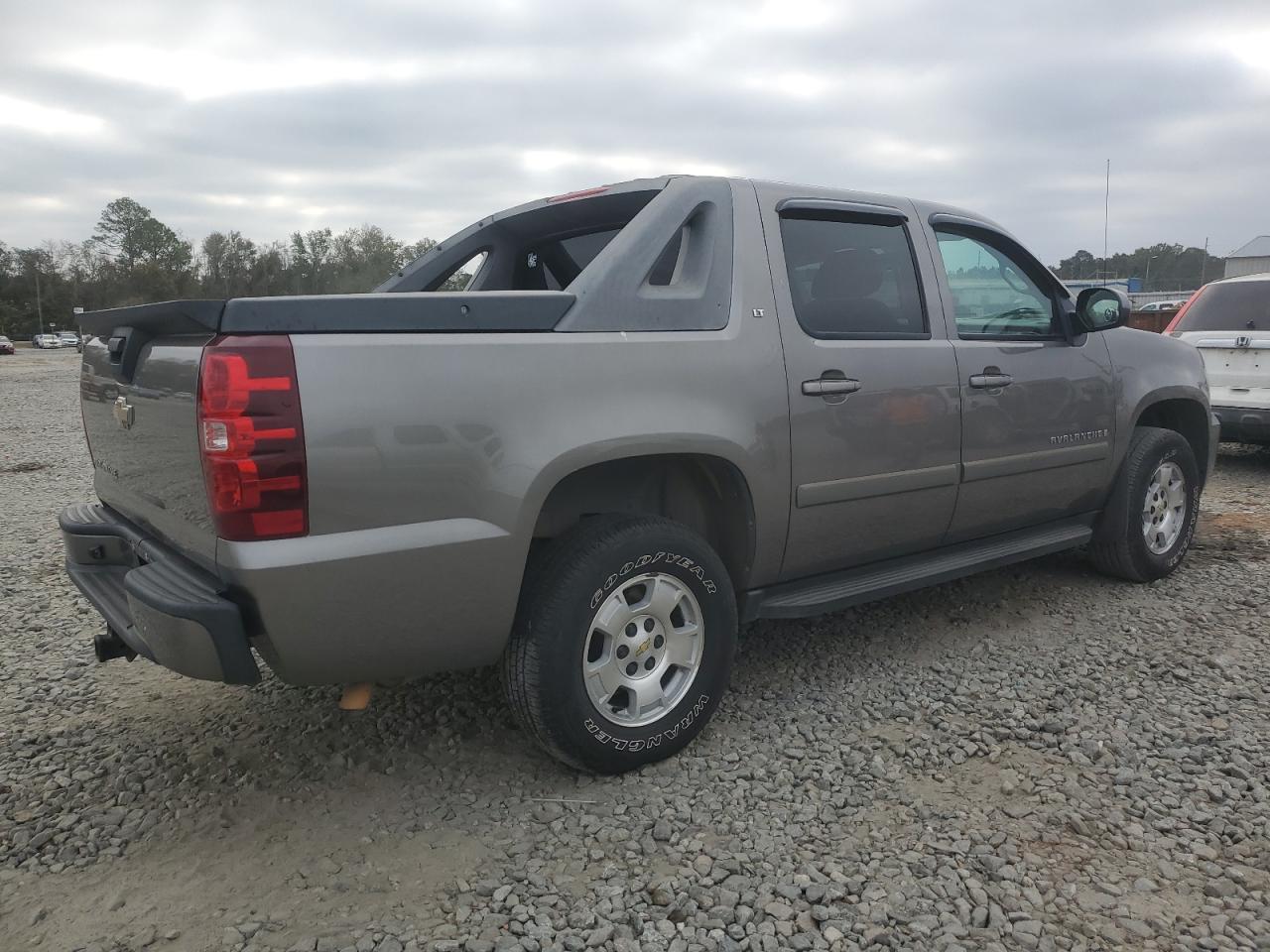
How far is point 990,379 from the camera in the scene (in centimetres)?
375

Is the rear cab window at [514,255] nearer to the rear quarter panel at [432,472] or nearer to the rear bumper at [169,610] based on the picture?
the rear quarter panel at [432,472]

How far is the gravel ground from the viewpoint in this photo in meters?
2.22

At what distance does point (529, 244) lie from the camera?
4160 mm

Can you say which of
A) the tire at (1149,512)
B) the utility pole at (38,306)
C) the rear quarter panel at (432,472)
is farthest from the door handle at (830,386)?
the utility pole at (38,306)

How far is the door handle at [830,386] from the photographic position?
3154 millimetres

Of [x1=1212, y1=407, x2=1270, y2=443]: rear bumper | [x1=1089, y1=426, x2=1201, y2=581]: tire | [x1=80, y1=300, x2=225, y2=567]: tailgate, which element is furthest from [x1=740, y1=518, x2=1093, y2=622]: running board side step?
[x1=1212, y1=407, x2=1270, y2=443]: rear bumper

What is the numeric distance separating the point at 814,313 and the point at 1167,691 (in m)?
1.91

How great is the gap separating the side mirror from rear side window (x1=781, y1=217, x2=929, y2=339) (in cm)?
102

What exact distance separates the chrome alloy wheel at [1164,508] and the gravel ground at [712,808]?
0.67m

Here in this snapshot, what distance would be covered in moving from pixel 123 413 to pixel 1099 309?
3.92 metres

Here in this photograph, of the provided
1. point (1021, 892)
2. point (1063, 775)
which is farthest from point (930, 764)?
point (1021, 892)

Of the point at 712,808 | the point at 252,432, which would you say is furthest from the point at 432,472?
the point at 712,808

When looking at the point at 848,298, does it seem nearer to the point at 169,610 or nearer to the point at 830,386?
the point at 830,386

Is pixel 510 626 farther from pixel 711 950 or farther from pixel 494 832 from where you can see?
pixel 711 950
